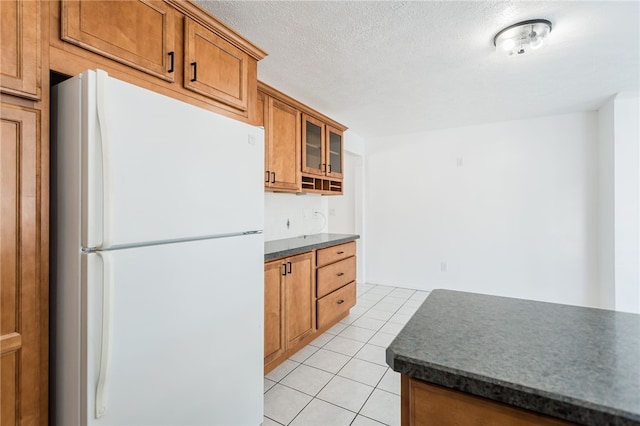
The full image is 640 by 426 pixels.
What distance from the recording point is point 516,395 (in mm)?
607

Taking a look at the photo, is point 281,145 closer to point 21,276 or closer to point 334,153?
point 334,153

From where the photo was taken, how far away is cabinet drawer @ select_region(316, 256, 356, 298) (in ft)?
9.16

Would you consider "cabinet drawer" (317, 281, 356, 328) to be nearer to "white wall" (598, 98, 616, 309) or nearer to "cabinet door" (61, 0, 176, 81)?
"cabinet door" (61, 0, 176, 81)

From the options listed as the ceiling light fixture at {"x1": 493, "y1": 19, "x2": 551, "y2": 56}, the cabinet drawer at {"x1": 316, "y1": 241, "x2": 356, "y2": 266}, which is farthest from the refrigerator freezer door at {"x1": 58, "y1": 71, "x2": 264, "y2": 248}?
the ceiling light fixture at {"x1": 493, "y1": 19, "x2": 551, "y2": 56}

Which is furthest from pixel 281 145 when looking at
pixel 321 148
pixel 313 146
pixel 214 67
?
pixel 214 67

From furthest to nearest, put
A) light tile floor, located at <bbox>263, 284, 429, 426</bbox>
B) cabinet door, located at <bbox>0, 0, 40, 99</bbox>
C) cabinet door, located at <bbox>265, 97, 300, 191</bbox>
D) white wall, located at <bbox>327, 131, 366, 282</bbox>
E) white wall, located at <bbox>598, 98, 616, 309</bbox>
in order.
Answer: white wall, located at <bbox>327, 131, 366, 282</bbox>, white wall, located at <bbox>598, 98, 616, 309</bbox>, cabinet door, located at <bbox>265, 97, 300, 191</bbox>, light tile floor, located at <bbox>263, 284, 429, 426</bbox>, cabinet door, located at <bbox>0, 0, 40, 99</bbox>

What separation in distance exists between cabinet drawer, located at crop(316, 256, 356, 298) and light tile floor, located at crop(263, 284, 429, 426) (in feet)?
1.54

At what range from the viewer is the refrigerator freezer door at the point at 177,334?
→ 3.19 ft

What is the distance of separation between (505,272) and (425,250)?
1.04 m

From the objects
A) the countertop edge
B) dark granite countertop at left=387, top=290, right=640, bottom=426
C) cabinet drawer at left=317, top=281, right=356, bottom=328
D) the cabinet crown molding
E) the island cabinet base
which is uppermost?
the cabinet crown molding

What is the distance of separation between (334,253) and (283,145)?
1165 millimetres

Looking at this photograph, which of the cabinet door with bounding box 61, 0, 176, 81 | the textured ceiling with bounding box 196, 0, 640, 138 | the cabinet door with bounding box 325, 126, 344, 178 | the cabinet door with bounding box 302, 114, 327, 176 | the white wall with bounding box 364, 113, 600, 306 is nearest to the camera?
the cabinet door with bounding box 61, 0, 176, 81

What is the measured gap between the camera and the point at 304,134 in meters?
2.91

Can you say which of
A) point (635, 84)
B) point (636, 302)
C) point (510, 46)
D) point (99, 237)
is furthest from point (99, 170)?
point (636, 302)
